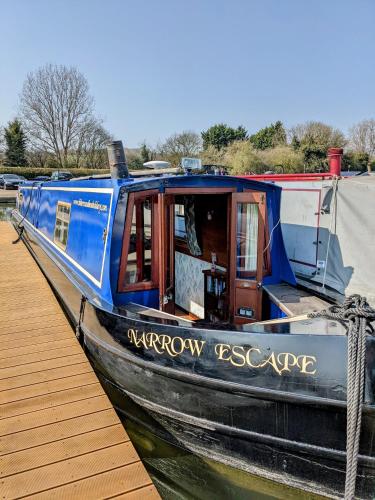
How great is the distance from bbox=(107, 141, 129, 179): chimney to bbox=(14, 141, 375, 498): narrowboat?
0.6 inches

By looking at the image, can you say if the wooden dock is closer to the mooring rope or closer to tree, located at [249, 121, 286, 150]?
the mooring rope

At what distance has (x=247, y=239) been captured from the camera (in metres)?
4.40

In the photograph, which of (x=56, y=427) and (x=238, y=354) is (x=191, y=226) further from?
(x=56, y=427)

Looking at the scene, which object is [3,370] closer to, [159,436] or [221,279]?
[159,436]

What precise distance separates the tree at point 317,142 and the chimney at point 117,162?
67.4 ft

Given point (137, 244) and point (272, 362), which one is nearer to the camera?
point (272, 362)

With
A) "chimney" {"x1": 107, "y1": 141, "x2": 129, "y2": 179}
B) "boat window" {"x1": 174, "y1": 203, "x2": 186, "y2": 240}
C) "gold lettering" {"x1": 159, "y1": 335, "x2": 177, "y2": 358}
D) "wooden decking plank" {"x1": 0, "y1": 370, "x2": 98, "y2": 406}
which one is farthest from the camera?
"boat window" {"x1": 174, "y1": 203, "x2": 186, "y2": 240}

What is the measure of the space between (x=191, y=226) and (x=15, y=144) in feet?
129

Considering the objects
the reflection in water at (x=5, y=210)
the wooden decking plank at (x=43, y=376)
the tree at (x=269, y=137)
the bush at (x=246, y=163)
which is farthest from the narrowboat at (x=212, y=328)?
the tree at (x=269, y=137)

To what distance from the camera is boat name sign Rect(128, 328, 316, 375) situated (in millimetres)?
2707

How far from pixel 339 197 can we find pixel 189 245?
6.75ft

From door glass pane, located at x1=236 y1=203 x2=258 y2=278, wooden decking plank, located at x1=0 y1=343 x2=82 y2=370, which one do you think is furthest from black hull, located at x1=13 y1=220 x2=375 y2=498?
door glass pane, located at x1=236 y1=203 x2=258 y2=278

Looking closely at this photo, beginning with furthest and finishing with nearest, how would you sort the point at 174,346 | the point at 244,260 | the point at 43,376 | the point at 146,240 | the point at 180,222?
the point at 180,222
the point at 244,260
the point at 146,240
the point at 43,376
the point at 174,346

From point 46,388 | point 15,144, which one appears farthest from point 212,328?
point 15,144
